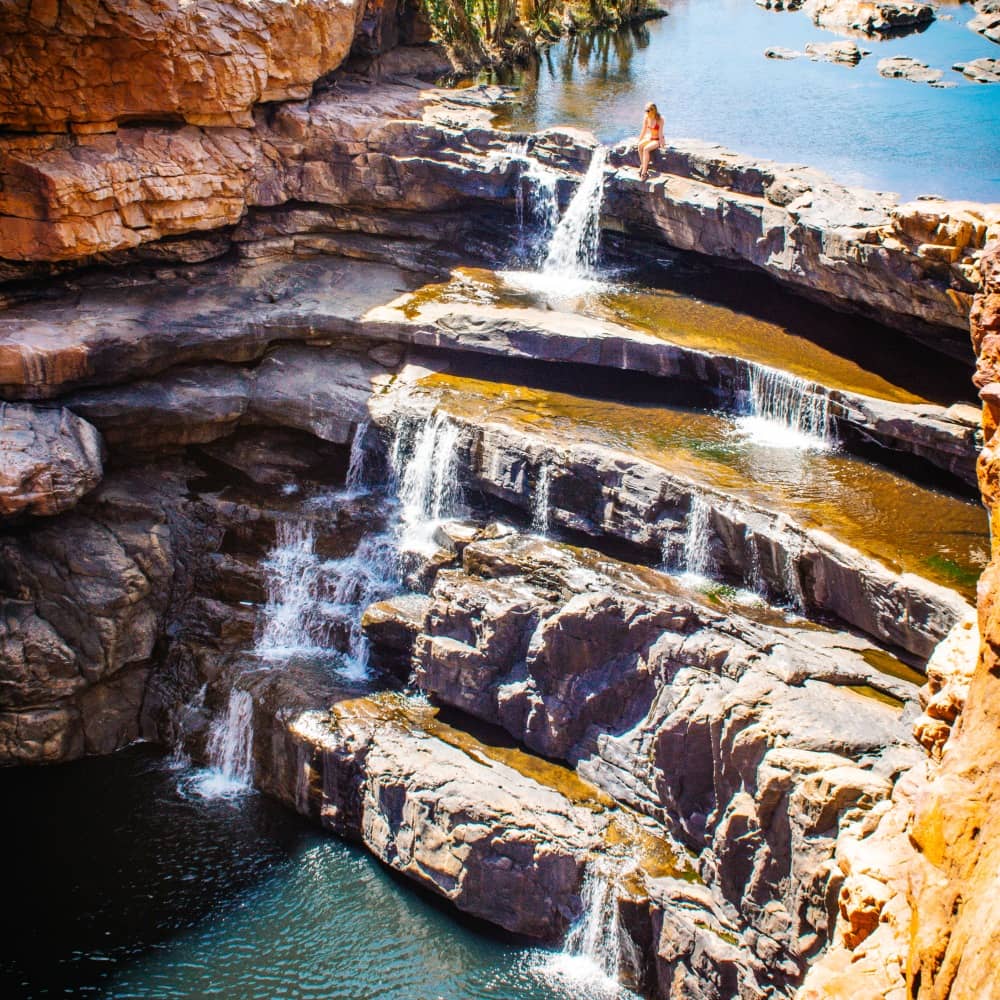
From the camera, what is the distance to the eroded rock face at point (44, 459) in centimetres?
1398

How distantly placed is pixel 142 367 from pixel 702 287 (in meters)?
9.66

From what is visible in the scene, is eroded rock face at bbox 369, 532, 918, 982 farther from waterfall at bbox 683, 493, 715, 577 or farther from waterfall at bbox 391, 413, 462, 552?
waterfall at bbox 391, 413, 462, 552

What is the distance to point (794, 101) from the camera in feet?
82.0

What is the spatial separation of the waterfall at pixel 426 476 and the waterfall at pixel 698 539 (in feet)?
12.5

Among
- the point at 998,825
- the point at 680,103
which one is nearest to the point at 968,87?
the point at 680,103

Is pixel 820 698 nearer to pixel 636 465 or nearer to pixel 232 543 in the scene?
pixel 636 465

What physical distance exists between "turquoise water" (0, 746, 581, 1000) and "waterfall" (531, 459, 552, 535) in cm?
506

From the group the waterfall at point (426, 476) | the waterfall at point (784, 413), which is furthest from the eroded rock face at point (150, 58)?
the waterfall at point (784, 413)

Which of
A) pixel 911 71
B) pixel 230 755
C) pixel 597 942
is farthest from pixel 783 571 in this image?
pixel 911 71

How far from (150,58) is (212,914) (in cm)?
1259

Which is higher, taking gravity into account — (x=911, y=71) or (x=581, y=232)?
(x=911, y=71)

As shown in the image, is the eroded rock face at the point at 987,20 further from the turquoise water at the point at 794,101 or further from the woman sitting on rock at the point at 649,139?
the woman sitting on rock at the point at 649,139

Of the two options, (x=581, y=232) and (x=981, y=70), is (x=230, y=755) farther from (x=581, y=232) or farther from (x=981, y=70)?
(x=981, y=70)

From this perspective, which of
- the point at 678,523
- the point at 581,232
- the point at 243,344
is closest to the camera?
the point at 678,523
